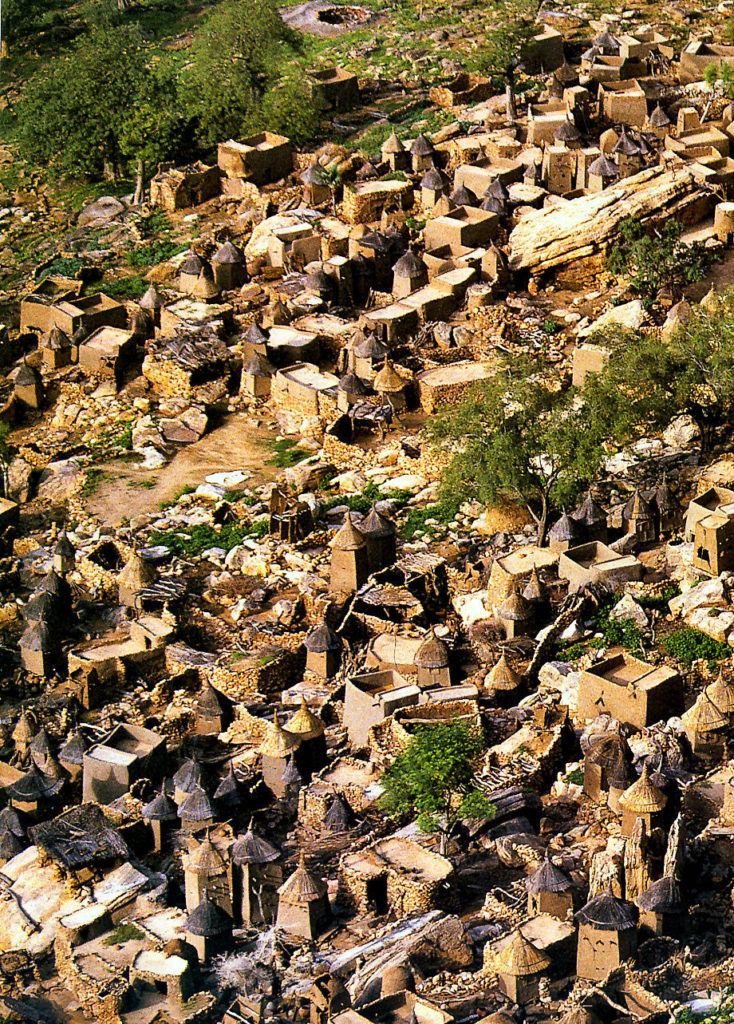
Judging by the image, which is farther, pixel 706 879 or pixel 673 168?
pixel 673 168

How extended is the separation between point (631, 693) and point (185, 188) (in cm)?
4076

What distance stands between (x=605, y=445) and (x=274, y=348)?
13.4 metres

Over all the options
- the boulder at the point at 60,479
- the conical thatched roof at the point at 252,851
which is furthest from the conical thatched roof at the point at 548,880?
the boulder at the point at 60,479

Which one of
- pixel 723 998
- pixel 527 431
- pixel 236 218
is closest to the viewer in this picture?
pixel 723 998

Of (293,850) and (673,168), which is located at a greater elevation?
(673,168)

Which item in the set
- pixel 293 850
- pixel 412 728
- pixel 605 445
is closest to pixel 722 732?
pixel 412 728

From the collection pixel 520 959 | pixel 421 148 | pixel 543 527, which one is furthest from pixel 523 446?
pixel 421 148

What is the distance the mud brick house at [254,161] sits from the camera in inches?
2963

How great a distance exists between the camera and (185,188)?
75375 millimetres

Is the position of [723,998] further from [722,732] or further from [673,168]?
[673,168]

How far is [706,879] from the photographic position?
1409 inches

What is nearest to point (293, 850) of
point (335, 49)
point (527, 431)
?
point (527, 431)

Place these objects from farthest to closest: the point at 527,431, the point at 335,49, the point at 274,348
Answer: the point at 335,49, the point at 274,348, the point at 527,431

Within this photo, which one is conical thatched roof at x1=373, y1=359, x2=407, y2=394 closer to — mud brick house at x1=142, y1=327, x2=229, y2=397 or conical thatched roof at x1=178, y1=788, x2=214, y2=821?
mud brick house at x1=142, y1=327, x2=229, y2=397
